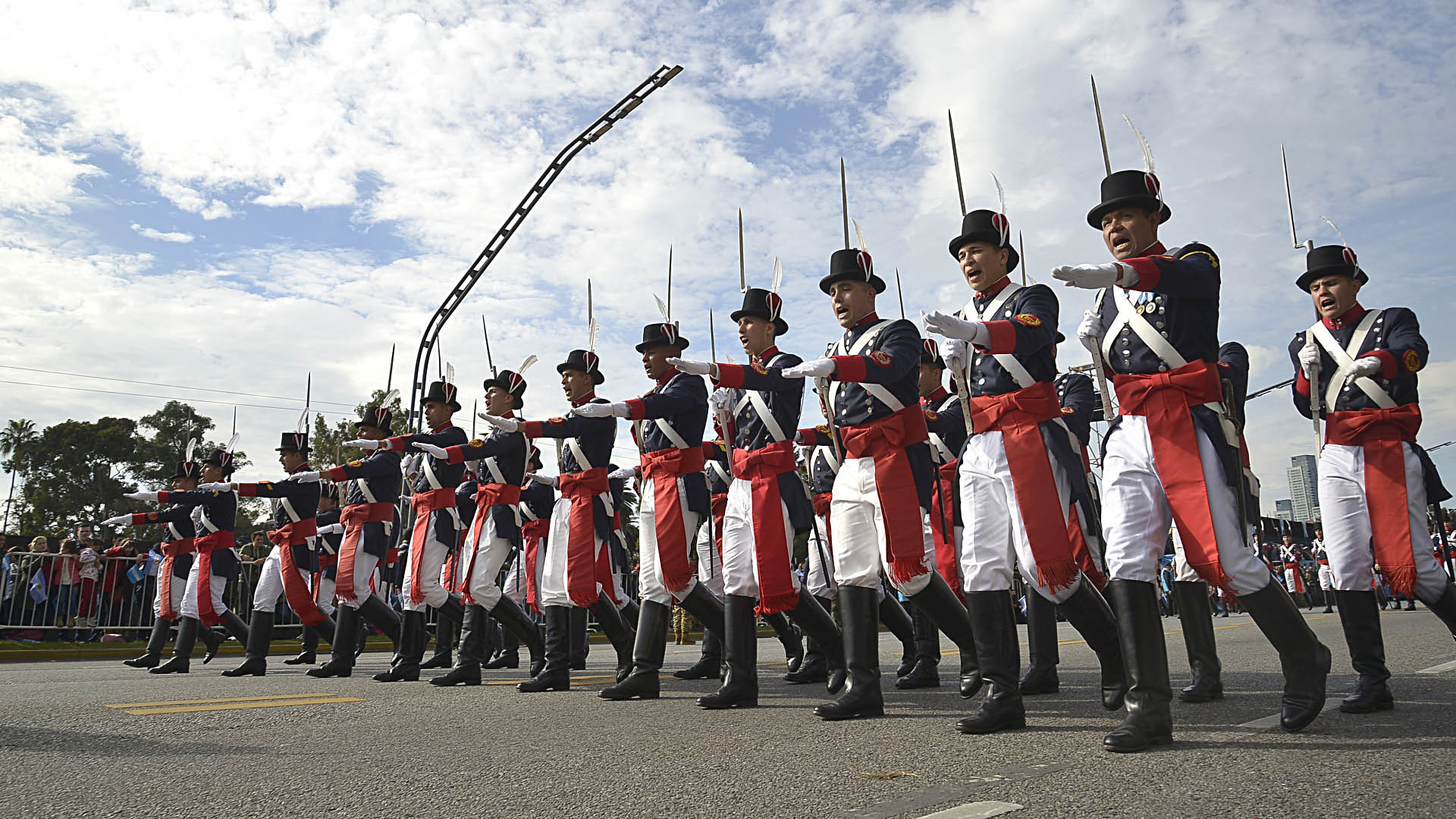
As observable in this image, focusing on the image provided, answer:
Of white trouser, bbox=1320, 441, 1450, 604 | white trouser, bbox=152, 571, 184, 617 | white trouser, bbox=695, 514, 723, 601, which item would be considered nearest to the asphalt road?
white trouser, bbox=1320, 441, 1450, 604

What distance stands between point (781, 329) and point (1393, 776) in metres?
3.99

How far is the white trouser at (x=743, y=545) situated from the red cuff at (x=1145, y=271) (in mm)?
2419

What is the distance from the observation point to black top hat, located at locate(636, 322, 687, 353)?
6695 millimetres

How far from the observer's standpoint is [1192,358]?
391cm

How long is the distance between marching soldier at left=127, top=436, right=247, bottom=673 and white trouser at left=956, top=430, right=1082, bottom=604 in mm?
7661

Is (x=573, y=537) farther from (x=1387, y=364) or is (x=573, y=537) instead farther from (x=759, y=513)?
(x=1387, y=364)

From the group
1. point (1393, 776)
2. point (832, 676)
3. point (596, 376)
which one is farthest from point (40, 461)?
point (1393, 776)

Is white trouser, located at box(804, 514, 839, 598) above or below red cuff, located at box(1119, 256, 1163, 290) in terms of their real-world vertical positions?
below

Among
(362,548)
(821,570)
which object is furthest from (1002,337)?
(362,548)

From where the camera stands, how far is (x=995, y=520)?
4414mm

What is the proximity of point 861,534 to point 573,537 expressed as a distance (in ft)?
8.20

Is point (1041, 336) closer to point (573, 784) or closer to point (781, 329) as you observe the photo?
point (781, 329)

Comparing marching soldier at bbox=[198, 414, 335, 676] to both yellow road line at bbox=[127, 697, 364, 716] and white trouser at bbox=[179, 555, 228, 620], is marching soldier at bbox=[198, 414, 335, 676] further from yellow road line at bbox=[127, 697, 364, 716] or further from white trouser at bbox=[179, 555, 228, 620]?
yellow road line at bbox=[127, 697, 364, 716]

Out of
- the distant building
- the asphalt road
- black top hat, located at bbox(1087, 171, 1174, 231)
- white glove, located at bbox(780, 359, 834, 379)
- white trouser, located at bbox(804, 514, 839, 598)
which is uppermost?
the distant building
